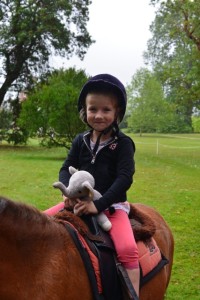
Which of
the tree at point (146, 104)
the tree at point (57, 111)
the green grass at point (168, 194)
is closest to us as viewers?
the green grass at point (168, 194)

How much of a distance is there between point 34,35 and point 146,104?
2182cm

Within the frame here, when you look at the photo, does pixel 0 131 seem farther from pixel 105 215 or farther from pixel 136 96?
pixel 105 215

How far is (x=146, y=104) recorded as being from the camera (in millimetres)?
47375

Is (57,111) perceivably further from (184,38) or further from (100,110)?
(100,110)

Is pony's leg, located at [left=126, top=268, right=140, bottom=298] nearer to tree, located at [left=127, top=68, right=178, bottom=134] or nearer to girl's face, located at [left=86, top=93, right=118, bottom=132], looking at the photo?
girl's face, located at [left=86, top=93, right=118, bottom=132]

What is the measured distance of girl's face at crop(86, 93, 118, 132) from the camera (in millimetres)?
2809

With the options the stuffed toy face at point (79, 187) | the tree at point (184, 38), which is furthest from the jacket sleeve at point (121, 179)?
the tree at point (184, 38)

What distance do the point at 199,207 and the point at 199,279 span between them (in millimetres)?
4898

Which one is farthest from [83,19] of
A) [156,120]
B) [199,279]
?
[199,279]

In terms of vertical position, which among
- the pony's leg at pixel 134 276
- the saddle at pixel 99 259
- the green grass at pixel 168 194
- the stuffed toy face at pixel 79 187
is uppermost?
the stuffed toy face at pixel 79 187

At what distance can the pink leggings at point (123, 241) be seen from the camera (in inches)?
104

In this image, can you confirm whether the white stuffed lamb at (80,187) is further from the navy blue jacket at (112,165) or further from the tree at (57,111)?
the tree at (57,111)

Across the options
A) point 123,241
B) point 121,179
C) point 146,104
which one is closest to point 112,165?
point 121,179

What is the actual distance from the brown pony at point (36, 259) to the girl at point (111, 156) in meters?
0.43
